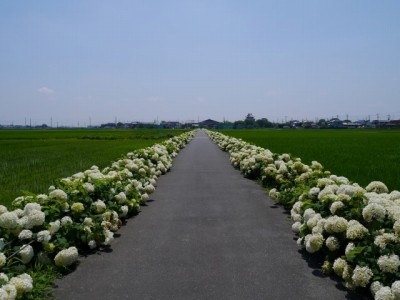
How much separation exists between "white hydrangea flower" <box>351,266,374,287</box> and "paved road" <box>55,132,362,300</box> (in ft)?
0.95

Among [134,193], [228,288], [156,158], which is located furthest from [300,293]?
[156,158]

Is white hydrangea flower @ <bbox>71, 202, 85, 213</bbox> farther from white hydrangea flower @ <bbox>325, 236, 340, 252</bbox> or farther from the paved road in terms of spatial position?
white hydrangea flower @ <bbox>325, 236, 340, 252</bbox>

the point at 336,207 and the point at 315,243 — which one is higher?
the point at 336,207

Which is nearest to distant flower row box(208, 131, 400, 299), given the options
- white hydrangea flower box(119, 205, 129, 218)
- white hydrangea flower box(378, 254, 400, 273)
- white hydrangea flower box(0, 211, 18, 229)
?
white hydrangea flower box(378, 254, 400, 273)

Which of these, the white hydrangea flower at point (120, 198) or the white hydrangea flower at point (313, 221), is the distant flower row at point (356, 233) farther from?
the white hydrangea flower at point (120, 198)

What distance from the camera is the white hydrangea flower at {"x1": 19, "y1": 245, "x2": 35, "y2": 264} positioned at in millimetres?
4949

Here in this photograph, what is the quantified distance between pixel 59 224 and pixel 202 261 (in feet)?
6.70

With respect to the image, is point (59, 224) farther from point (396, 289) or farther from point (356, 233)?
point (396, 289)

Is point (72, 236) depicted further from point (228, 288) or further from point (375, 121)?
point (375, 121)

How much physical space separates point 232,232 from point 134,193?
280 centimetres

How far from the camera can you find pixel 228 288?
15.1ft

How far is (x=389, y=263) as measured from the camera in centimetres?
419

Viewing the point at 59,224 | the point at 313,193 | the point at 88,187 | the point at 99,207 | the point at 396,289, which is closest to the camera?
the point at 396,289

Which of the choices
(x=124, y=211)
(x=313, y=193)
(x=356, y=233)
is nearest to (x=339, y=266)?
(x=356, y=233)
